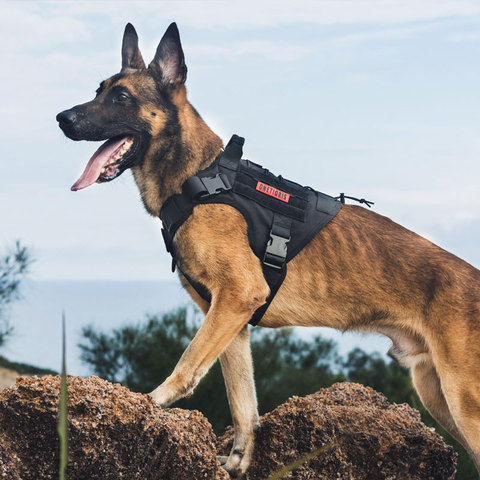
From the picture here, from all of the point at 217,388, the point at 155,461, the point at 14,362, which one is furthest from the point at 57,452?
the point at 14,362

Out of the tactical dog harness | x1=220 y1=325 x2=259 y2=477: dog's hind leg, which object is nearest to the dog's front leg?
the tactical dog harness

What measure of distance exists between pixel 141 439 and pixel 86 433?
1.33ft

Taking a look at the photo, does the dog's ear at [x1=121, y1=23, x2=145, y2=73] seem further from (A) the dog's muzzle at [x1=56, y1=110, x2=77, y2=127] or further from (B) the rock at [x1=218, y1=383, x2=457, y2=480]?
(B) the rock at [x1=218, y1=383, x2=457, y2=480]

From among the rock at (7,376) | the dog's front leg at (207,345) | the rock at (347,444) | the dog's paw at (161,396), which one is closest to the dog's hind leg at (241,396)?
the rock at (347,444)

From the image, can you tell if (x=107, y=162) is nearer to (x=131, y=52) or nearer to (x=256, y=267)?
(x=131, y=52)

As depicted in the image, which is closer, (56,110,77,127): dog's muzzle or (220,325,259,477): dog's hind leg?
(56,110,77,127): dog's muzzle

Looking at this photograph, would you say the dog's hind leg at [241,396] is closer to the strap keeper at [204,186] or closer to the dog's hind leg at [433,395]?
the strap keeper at [204,186]

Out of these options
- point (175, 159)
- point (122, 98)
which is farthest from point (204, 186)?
point (122, 98)

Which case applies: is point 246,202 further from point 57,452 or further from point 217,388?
point 217,388

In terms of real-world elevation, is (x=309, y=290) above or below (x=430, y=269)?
below

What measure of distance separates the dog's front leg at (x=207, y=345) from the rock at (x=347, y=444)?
1.17m

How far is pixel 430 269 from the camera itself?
6023 millimetres

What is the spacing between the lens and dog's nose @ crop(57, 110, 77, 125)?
5785 millimetres

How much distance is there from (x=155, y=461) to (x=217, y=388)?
30.4ft
